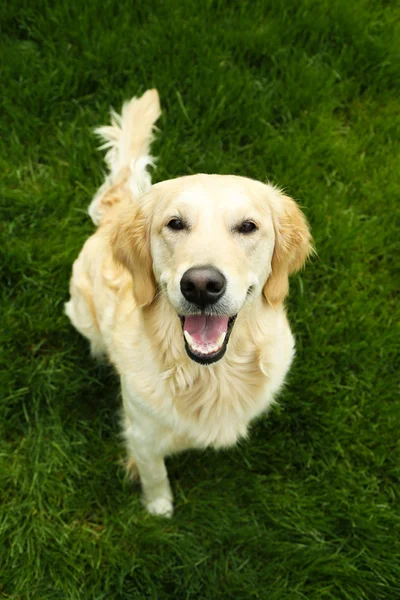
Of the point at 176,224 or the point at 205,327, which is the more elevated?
the point at 176,224

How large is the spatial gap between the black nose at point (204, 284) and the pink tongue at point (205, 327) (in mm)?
223

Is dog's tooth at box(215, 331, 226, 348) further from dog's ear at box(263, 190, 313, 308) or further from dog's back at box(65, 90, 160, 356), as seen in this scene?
dog's back at box(65, 90, 160, 356)

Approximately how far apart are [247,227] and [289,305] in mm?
1358

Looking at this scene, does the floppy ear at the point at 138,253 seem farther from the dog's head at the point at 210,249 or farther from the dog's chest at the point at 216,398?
the dog's chest at the point at 216,398

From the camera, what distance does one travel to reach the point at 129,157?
10.3 ft

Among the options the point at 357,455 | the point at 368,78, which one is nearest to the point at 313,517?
the point at 357,455

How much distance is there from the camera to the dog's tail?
3045 mm

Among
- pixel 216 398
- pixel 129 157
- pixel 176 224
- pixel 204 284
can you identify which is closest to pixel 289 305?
pixel 216 398

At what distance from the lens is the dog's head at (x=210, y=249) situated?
6.56 ft

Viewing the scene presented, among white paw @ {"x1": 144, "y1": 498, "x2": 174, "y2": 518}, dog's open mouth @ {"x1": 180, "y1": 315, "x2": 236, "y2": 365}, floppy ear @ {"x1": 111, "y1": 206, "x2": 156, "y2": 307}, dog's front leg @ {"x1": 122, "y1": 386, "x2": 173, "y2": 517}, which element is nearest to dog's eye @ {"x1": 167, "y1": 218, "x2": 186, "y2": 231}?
floppy ear @ {"x1": 111, "y1": 206, "x2": 156, "y2": 307}

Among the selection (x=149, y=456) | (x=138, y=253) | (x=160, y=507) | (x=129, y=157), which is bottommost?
(x=160, y=507)

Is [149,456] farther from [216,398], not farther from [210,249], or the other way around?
[210,249]

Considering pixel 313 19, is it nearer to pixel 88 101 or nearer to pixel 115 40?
pixel 115 40

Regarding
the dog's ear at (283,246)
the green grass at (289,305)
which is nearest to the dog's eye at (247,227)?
the dog's ear at (283,246)
